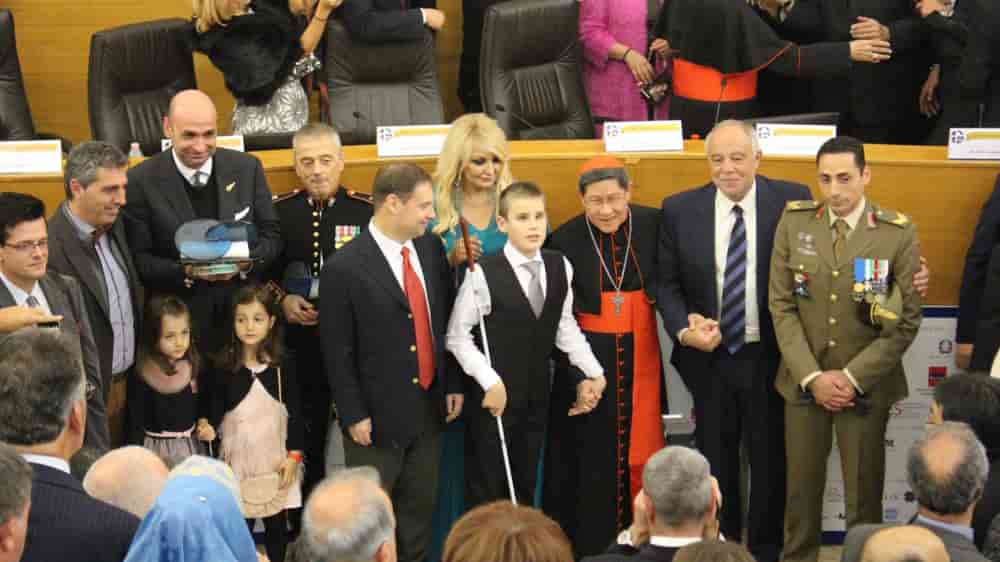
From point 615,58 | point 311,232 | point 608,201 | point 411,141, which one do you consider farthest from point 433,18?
point 608,201

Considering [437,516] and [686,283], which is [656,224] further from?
[437,516]

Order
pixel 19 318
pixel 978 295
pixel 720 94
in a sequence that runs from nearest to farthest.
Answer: pixel 19 318 → pixel 978 295 → pixel 720 94

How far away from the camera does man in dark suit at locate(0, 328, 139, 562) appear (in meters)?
3.37

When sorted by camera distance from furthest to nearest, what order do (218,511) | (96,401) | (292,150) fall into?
(292,150) < (96,401) < (218,511)

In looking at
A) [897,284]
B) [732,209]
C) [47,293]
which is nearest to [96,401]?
[47,293]

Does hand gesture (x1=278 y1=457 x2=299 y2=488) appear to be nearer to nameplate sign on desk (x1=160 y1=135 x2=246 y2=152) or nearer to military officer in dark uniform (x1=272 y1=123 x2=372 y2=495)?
military officer in dark uniform (x1=272 y1=123 x2=372 y2=495)

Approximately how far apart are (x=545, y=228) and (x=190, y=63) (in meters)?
2.04

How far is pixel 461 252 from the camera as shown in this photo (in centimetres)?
557

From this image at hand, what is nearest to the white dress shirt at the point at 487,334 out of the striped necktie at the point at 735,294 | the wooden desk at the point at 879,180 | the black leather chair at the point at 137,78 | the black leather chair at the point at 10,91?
the striped necktie at the point at 735,294

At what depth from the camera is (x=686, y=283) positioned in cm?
573

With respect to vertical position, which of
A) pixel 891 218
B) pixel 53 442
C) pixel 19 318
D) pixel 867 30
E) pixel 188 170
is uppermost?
pixel 867 30

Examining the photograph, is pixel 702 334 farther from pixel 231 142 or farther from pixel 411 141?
pixel 231 142

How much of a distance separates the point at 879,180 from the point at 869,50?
0.81 meters

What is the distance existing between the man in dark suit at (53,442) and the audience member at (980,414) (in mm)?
2413
